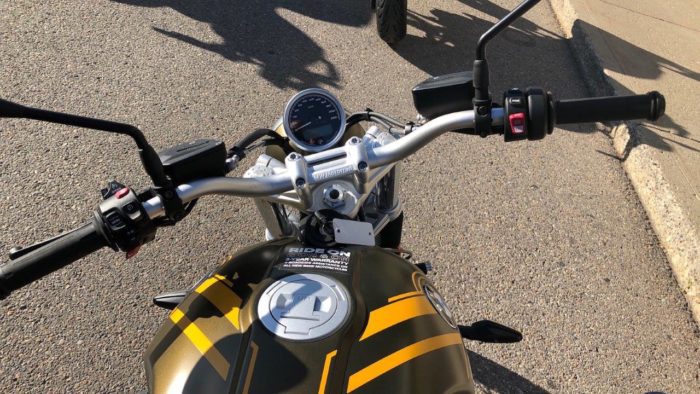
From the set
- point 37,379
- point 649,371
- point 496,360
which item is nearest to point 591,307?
point 649,371

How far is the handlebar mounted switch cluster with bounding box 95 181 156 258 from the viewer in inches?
42.9

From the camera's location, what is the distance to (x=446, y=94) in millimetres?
1408

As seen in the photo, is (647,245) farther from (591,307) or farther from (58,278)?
(58,278)

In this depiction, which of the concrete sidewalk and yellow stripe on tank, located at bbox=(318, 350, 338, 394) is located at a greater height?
yellow stripe on tank, located at bbox=(318, 350, 338, 394)

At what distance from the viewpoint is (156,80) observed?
13.4ft

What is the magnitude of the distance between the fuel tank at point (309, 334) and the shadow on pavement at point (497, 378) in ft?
3.98

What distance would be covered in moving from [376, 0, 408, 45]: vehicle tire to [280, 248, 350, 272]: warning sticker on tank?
359 cm

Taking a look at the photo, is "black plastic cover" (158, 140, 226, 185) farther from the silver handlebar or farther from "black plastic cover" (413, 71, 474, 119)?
"black plastic cover" (413, 71, 474, 119)

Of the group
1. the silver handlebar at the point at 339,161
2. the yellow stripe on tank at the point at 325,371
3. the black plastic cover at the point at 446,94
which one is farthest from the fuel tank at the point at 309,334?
the black plastic cover at the point at 446,94

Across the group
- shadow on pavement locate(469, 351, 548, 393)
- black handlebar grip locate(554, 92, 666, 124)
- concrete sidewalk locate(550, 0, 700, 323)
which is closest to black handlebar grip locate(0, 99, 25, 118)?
black handlebar grip locate(554, 92, 666, 124)

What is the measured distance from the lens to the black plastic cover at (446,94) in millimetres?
1390

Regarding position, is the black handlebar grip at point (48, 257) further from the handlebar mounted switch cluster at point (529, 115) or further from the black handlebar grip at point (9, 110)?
the handlebar mounted switch cluster at point (529, 115)

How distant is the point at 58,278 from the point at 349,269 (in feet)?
6.51

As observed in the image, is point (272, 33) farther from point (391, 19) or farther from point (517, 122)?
point (517, 122)
